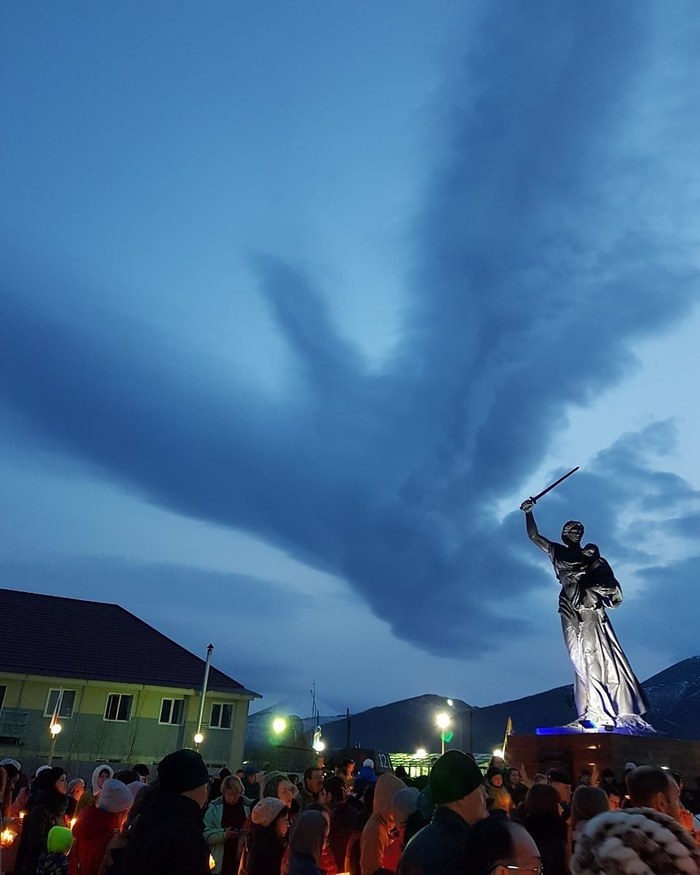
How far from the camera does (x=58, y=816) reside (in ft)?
23.0

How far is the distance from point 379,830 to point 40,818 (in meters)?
3.59

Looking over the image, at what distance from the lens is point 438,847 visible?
3359 millimetres

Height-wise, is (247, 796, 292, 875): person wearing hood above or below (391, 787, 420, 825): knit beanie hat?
below

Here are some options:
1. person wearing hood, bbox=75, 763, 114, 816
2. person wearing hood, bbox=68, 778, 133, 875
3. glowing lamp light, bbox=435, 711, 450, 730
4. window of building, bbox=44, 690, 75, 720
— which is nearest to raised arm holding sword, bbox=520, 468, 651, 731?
glowing lamp light, bbox=435, 711, 450, 730

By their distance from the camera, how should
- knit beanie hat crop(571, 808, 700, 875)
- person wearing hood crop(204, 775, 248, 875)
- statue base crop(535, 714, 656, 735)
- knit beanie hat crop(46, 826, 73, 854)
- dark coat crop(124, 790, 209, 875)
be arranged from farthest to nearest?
statue base crop(535, 714, 656, 735), person wearing hood crop(204, 775, 248, 875), knit beanie hat crop(46, 826, 73, 854), dark coat crop(124, 790, 209, 875), knit beanie hat crop(571, 808, 700, 875)

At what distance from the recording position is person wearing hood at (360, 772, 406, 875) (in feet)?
18.3

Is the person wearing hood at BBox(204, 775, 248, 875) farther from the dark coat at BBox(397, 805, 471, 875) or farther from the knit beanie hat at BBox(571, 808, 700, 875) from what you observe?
the knit beanie hat at BBox(571, 808, 700, 875)

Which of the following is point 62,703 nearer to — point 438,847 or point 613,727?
point 613,727

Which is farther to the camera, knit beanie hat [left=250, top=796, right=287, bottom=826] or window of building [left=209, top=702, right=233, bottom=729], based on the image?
window of building [left=209, top=702, right=233, bottom=729]

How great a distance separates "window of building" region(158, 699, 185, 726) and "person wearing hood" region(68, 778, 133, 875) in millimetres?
31556

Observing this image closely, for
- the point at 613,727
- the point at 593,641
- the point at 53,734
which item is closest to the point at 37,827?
the point at 613,727

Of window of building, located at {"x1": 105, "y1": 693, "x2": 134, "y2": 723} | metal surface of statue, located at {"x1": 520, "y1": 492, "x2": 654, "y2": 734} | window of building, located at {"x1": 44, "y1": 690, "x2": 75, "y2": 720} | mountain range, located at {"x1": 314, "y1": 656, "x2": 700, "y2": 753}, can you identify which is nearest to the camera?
metal surface of statue, located at {"x1": 520, "y1": 492, "x2": 654, "y2": 734}

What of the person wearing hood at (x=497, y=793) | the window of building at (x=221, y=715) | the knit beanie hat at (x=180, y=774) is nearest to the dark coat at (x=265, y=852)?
the person wearing hood at (x=497, y=793)

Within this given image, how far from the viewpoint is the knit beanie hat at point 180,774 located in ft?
12.5
